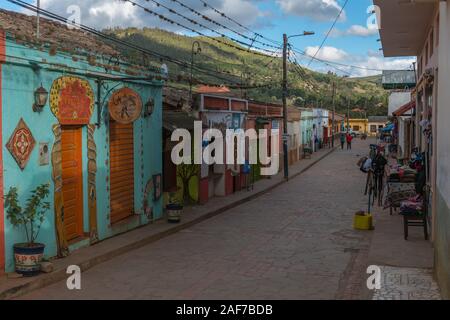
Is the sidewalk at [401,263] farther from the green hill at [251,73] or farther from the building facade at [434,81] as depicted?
the green hill at [251,73]

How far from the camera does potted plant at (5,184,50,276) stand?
8.38m

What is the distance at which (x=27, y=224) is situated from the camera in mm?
8922

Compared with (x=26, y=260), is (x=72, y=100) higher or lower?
higher

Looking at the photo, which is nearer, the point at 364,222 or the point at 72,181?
the point at 72,181

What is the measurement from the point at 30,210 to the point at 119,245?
2.86 metres

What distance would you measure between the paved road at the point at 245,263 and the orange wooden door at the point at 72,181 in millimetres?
984

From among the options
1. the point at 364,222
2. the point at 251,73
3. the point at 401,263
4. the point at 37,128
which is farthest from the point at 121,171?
the point at 251,73

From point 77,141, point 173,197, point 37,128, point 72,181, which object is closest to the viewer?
point 37,128

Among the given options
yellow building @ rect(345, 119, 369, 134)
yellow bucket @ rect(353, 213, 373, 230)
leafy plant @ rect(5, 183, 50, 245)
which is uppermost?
yellow building @ rect(345, 119, 369, 134)

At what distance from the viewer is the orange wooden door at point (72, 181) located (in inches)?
402

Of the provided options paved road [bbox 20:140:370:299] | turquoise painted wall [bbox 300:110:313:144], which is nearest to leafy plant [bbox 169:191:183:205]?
paved road [bbox 20:140:370:299]

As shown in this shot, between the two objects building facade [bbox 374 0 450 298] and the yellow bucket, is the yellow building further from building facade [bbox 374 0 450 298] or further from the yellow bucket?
the yellow bucket

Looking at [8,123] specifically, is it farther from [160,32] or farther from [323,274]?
[160,32]

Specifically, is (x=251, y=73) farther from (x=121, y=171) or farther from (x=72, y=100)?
(x=72, y=100)
